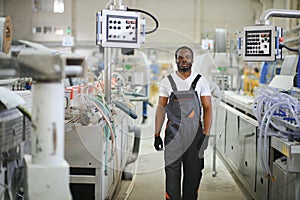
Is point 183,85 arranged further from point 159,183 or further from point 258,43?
point 159,183

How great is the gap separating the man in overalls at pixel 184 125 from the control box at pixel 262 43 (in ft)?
1.65

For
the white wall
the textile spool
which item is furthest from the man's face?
the white wall

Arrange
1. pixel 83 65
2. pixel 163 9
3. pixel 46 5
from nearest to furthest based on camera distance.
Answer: pixel 83 65, pixel 46 5, pixel 163 9

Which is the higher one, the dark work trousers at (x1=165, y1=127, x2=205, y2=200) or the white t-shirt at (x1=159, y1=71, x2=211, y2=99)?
the white t-shirt at (x1=159, y1=71, x2=211, y2=99)

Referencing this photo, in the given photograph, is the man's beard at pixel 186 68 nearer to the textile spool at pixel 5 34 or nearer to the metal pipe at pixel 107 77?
the metal pipe at pixel 107 77

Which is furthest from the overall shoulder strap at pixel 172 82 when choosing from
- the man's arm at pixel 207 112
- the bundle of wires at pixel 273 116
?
the bundle of wires at pixel 273 116

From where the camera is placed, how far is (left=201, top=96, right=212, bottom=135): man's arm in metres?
2.59

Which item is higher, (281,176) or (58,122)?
(58,122)

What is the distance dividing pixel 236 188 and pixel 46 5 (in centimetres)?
590

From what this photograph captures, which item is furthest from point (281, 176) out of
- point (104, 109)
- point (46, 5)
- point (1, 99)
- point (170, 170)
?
point (46, 5)

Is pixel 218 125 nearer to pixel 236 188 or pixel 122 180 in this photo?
pixel 236 188

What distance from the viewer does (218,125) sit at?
10.6 feet

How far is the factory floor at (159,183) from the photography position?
3144 mm

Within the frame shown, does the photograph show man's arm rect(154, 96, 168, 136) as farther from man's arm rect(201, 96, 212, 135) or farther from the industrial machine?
the industrial machine
